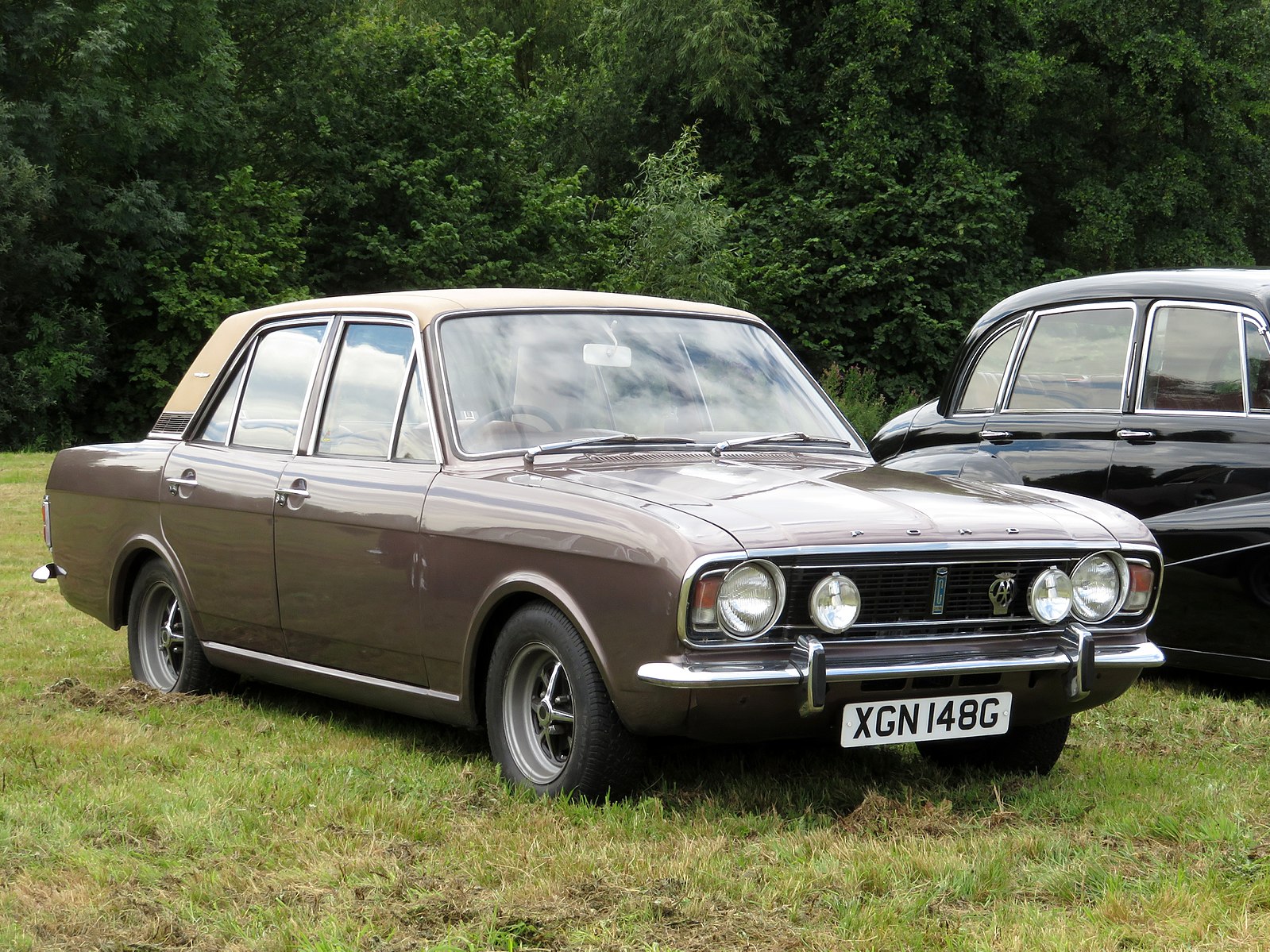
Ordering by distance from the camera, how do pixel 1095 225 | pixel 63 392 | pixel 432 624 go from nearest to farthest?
pixel 432 624 → pixel 63 392 → pixel 1095 225

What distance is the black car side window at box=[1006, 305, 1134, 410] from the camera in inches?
299

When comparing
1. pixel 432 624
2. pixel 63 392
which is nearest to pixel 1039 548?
pixel 432 624

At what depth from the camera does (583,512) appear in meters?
4.80

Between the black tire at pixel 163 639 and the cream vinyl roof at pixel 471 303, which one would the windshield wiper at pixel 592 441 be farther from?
the black tire at pixel 163 639

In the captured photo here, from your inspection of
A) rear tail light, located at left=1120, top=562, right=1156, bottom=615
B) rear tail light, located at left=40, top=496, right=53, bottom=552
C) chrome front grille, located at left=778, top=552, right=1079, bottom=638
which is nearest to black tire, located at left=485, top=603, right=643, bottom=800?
chrome front grille, located at left=778, top=552, right=1079, bottom=638

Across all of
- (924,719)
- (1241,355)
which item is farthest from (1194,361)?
(924,719)

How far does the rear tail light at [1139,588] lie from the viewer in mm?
5191

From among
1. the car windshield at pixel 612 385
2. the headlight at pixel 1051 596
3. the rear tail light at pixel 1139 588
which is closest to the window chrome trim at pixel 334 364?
the car windshield at pixel 612 385

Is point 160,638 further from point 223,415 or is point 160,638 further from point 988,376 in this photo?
point 988,376

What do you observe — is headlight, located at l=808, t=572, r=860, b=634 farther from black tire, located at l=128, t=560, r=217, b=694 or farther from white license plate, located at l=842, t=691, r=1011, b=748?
black tire, located at l=128, t=560, r=217, b=694

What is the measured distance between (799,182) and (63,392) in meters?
18.1

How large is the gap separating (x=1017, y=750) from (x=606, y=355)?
6.80 feet

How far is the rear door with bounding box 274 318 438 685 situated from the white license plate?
1.61 metres

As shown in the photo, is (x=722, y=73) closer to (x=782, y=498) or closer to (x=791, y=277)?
(x=791, y=277)
